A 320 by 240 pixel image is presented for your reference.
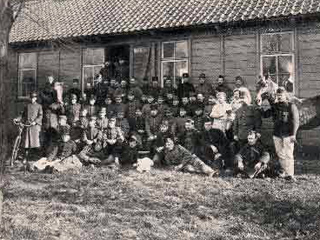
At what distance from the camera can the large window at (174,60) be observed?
51.5 ft

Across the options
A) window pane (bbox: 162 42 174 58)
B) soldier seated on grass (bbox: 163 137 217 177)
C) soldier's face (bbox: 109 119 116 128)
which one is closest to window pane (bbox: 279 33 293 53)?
window pane (bbox: 162 42 174 58)

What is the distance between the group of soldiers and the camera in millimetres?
10883

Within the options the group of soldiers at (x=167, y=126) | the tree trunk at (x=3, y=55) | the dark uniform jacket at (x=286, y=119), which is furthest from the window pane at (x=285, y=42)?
the tree trunk at (x=3, y=55)

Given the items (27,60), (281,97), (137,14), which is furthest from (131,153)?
(27,60)

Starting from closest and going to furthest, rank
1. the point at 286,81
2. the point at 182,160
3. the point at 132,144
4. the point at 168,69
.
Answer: the point at 182,160
the point at 132,144
the point at 286,81
the point at 168,69

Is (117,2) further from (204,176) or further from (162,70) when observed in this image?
(204,176)

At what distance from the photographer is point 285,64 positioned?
13.8 m

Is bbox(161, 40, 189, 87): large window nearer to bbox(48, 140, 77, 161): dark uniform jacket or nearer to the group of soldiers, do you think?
the group of soldiers

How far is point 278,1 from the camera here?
1409cm

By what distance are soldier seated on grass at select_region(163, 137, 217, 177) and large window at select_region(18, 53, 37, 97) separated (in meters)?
8.59

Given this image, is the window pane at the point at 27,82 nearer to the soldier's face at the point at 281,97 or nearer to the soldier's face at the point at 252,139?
the soldier's face at the point at 252,139

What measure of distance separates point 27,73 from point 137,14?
532cm

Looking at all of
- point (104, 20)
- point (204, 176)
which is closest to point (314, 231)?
point (204, 176)

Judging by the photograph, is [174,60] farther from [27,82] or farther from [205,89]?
[27,82]
